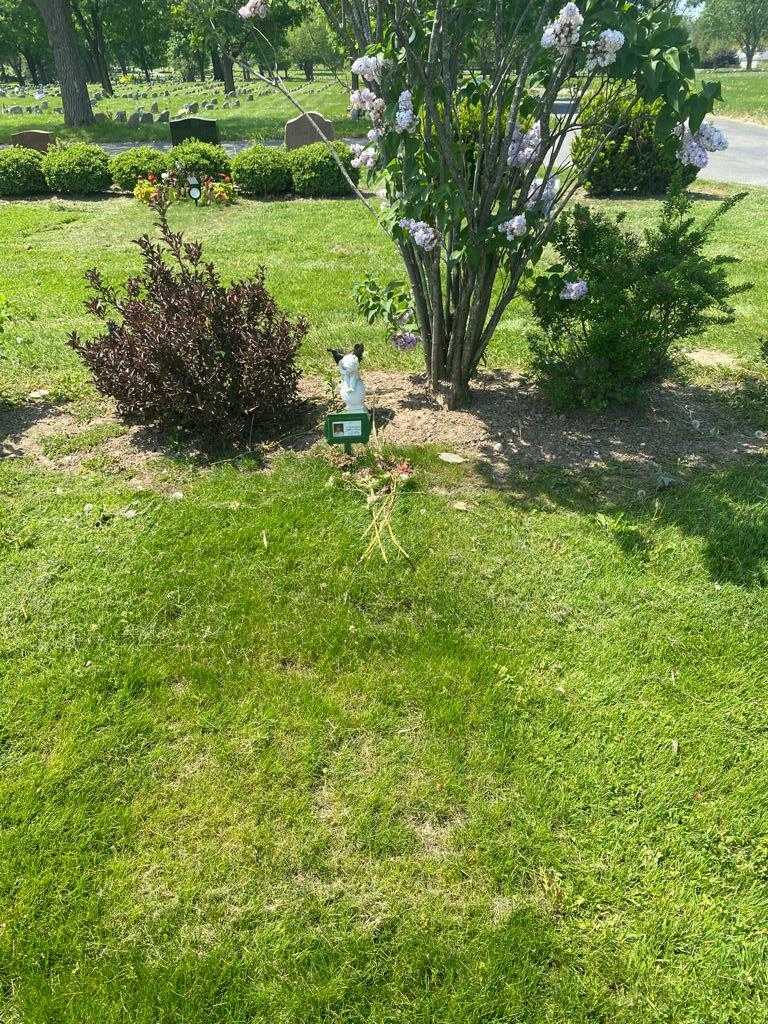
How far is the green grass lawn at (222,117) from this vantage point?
20.9m

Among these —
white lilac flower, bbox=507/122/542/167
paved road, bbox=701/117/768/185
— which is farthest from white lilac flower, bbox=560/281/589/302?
paved road, bbox=701/117/768/185

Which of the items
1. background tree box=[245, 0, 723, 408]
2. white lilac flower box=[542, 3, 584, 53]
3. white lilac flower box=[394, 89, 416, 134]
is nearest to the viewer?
white lilac flower box=[542, 3, 584, 53]

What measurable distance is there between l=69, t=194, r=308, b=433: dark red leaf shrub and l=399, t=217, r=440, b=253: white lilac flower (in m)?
1.12

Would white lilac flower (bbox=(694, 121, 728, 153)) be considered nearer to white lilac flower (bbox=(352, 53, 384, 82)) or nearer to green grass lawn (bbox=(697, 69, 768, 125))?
white lilac flower (bbox=(352, 53, 384, 82))

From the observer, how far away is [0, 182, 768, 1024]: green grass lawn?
2.03 meters

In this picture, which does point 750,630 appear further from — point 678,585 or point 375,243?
point 375,243

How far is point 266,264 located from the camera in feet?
28.8

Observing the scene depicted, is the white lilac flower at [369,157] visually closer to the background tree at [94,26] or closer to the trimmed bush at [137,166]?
the trimmed bush at [137,166]

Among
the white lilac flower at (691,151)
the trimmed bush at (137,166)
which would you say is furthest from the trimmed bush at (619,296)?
the trimmed bush at (137,166)

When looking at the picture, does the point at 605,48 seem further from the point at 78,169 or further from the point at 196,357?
the point at 78,169

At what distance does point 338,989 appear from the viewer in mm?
1974

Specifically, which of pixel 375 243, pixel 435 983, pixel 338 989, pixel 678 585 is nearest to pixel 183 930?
pixel 338 989

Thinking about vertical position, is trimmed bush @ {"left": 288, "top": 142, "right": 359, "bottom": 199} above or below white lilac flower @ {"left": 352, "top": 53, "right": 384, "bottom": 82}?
above

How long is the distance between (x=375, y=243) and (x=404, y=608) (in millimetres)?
7868
